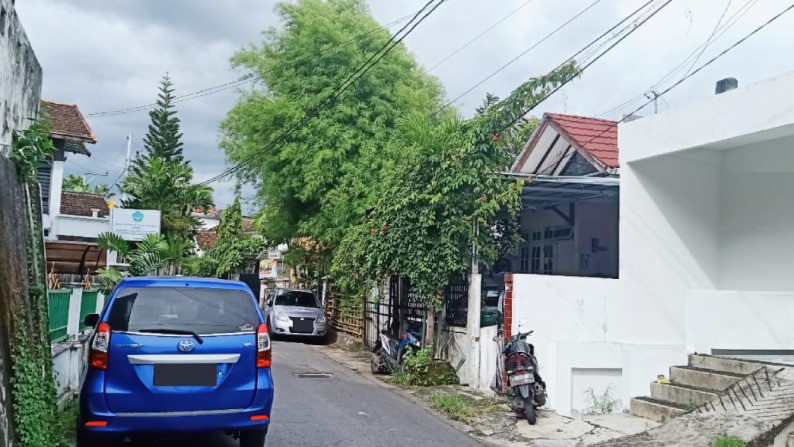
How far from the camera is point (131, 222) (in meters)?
22.7

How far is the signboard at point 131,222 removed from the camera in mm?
22578

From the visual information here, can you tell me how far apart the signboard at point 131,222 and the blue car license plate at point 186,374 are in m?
18.2

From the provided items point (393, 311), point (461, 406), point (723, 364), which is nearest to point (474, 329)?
point (461, 406)

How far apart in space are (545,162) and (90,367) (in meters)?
12.0

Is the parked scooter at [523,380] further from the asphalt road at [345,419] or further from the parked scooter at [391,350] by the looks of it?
the parked scooter at [391,350]

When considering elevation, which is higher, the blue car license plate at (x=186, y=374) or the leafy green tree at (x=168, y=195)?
the leafy green tree at (x=168, y=195)

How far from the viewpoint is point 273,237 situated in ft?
69.4

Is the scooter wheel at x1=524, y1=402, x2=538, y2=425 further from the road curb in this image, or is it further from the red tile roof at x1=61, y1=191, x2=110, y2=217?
the red tile roof at x1=61, y1=191, x2=110, y2=217

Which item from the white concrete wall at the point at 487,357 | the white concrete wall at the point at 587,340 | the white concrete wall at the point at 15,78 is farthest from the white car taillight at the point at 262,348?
the white concrete wall at the point at 487,357

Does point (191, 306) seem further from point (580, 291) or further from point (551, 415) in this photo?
point (580, 291)

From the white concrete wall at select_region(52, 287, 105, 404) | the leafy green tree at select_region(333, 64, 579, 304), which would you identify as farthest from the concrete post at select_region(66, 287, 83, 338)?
the leafy green tree at select_region(333, 64, 579, 304)

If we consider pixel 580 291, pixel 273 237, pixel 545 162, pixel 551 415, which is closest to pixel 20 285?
pixel 551 415

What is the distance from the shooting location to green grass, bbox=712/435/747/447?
6035 millimetres

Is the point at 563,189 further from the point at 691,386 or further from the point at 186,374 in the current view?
the point at 186,374
